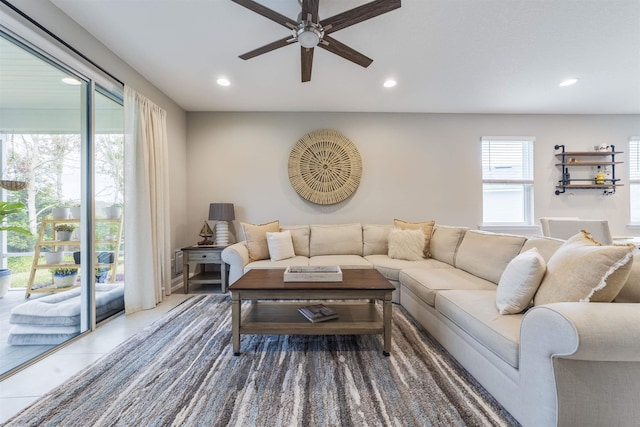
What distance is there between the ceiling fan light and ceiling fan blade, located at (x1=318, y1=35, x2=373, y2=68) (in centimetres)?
11

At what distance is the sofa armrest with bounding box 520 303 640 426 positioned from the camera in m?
1.02

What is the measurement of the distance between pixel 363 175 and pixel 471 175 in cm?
177

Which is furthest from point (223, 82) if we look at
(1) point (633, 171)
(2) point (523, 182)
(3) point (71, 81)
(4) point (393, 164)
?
(1) point (633, 171)

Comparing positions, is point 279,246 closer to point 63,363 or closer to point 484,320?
point 63,363

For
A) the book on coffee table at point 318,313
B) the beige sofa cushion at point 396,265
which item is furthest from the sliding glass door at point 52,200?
the beige sofa cushion at point 396,265

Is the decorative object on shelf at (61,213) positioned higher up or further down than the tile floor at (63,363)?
higher up

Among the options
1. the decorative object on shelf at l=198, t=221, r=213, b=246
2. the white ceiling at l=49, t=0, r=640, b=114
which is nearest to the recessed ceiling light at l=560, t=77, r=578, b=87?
the white ceiling at l=49, t=0, r=640, b=114

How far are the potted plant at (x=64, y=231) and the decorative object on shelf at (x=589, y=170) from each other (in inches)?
248

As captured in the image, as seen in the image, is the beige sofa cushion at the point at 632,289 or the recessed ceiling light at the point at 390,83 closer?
the beige sofa cushion at the point at 632,289

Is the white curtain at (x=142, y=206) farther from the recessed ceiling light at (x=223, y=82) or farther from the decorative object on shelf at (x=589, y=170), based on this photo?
the decorative object on shelf at (x=589, y=170)

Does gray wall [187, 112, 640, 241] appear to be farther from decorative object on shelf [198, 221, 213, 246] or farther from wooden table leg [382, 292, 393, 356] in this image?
wooden table leg [382, 292, 393, 356]

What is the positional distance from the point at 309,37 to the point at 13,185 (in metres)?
2.28

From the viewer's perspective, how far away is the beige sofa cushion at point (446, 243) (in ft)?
9.86

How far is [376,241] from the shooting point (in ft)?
12.0
